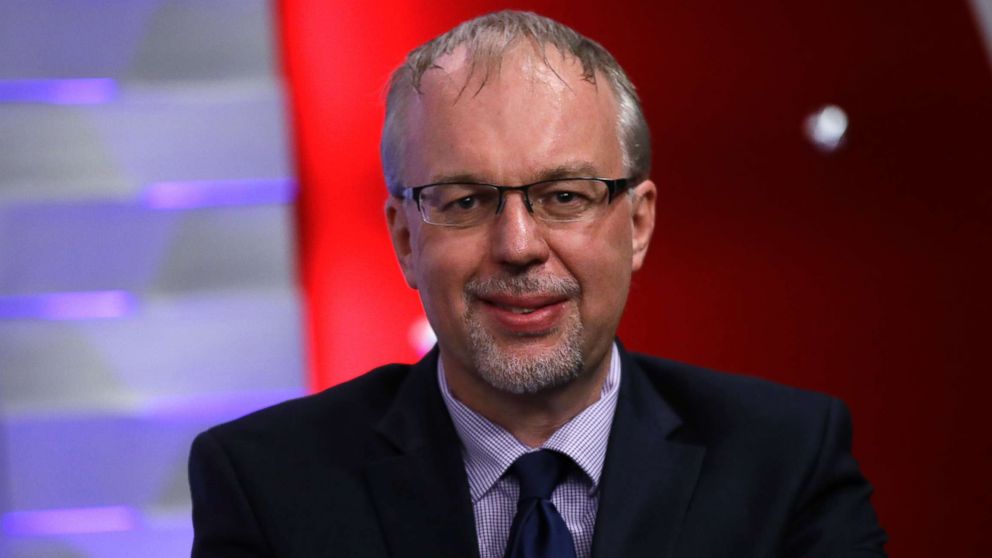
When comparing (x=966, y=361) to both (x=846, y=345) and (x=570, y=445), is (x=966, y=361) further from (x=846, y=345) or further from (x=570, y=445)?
(x=570, y=445)

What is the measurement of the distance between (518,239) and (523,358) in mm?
170

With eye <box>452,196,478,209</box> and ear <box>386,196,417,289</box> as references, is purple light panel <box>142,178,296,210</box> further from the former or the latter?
eye <box>452,196,478,209</box>

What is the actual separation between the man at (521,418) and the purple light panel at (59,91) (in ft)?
Answer: 3.55

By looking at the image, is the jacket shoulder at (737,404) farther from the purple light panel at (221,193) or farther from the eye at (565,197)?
the purple light panel at (221,193)

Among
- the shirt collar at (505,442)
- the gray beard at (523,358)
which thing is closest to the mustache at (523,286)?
the gray beard at (523,358)

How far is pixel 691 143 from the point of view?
2512 millimetres

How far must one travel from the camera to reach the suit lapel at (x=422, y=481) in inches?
62.4

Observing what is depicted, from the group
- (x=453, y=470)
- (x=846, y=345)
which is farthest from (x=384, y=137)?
(x=846, y=345)

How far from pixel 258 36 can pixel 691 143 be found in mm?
1006

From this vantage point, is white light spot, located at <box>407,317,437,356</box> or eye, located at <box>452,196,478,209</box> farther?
white light spot, located at <box>407,317,437,356</box>

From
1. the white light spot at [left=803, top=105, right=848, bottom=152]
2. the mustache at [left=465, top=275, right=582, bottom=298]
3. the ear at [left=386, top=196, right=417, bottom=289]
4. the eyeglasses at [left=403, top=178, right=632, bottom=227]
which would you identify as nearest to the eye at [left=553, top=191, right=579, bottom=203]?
the eyeglasses at [left=403, top=178, right=632, bottom=227]

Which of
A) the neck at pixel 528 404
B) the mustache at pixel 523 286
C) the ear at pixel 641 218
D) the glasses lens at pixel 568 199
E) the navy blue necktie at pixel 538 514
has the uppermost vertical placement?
the glasses lens at pixel 568 199

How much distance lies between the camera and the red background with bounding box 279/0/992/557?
8.19ft

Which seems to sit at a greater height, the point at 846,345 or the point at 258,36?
the point at 258,36
